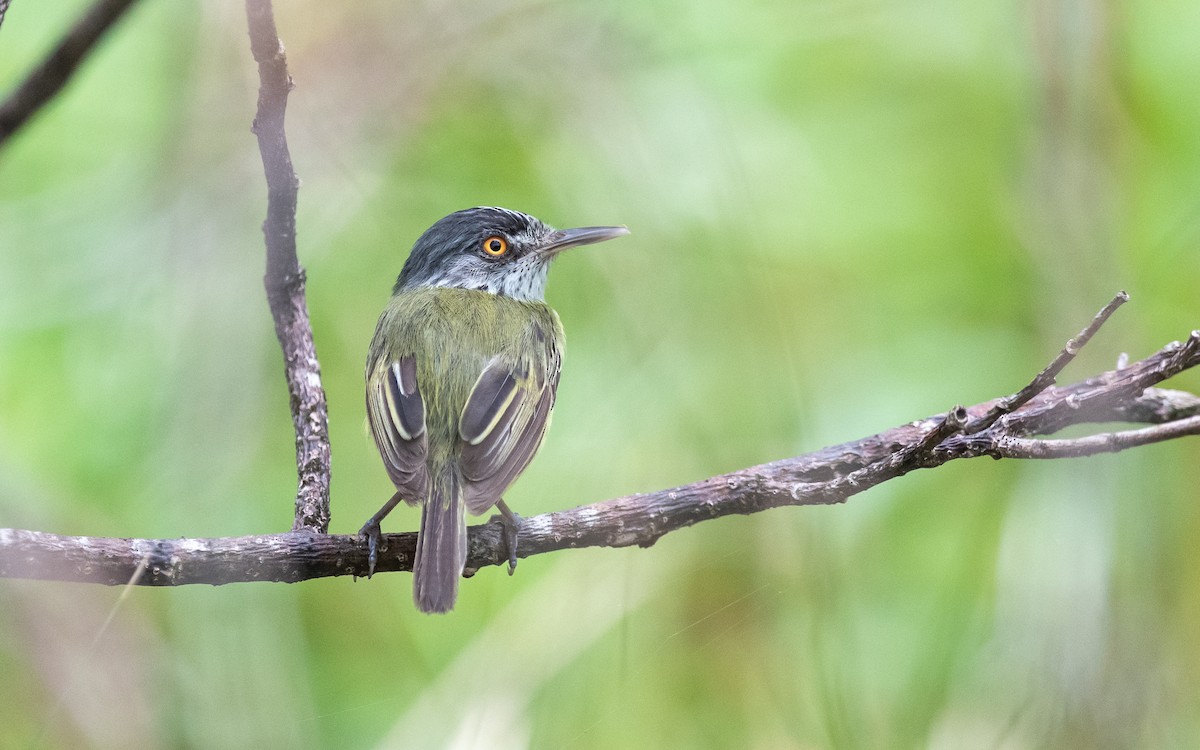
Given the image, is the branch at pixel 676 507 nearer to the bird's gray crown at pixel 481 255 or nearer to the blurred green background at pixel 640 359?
the blurred green background at pixel 640 359

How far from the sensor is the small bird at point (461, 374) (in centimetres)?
307

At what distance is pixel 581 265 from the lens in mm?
4719

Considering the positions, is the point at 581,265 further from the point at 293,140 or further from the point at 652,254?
the point at 293,140

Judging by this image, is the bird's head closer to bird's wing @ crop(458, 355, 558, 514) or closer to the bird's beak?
the bird's beak

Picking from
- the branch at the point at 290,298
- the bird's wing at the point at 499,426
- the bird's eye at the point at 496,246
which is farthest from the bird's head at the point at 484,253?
the branch at the point at 290,298

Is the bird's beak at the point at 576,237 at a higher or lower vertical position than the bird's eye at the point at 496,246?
lower

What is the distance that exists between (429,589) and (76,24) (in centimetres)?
155

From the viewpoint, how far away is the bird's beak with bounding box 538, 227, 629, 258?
4148mm

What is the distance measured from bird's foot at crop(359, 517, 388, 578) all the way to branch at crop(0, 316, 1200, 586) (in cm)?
2

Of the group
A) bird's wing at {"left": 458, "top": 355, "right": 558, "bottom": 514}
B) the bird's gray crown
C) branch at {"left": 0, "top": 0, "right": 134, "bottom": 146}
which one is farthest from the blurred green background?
branch at {"left": 0, "top": 0, "right": 134, "bottom": 146}

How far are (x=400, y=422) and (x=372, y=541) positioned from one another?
569 mm

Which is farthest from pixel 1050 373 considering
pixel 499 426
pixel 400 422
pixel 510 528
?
pixel 400 422

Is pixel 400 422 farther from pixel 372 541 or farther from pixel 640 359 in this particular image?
pixel 640 359

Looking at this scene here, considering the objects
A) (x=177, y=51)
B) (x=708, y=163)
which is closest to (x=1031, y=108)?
(x=708, y=163)
